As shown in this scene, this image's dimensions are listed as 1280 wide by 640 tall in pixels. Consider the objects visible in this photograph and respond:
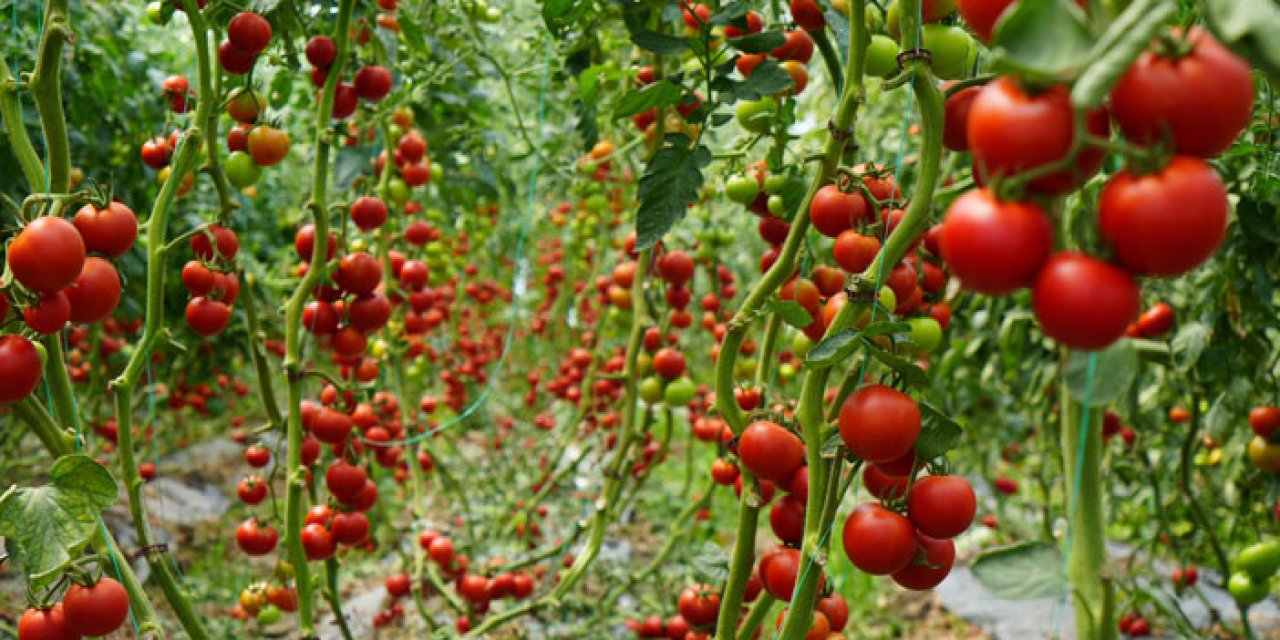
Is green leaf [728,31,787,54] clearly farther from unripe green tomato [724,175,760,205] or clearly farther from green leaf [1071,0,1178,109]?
green leaf [1071,0,1178,109]

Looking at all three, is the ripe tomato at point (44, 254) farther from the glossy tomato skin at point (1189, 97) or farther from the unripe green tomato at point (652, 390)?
the unripe green tomato at point (652, 390)

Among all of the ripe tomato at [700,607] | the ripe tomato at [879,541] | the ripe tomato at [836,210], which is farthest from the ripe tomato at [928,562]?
the ripe tomato at [700,607]

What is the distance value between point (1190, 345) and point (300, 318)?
59.5 inches

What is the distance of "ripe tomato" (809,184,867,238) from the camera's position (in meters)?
0.85

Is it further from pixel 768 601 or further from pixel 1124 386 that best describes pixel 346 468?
pixel 1124 386

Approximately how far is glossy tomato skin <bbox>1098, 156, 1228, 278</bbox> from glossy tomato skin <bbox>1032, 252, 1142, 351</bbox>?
2 centimetres

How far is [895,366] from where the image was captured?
0.70 m

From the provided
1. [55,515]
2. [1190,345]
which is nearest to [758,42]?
[55,515]

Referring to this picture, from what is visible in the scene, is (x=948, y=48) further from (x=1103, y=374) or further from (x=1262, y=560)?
(x=1262, y=560)

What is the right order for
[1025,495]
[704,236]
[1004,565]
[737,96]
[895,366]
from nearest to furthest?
[1004,565] < [895,366] < [737,96] < [704,236] < [1025,495]

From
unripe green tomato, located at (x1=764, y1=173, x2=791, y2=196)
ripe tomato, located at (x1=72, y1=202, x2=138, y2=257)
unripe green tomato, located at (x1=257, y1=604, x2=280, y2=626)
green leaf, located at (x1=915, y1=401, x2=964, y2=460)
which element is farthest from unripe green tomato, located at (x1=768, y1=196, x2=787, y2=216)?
unripe green tomato, located at (x1=257, y1=604, x2=280, y2=626)

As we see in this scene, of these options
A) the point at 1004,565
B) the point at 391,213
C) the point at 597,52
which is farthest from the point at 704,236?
the point at 1004,565

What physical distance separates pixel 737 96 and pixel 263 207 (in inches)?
108

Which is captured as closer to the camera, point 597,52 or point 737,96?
point 737,96
